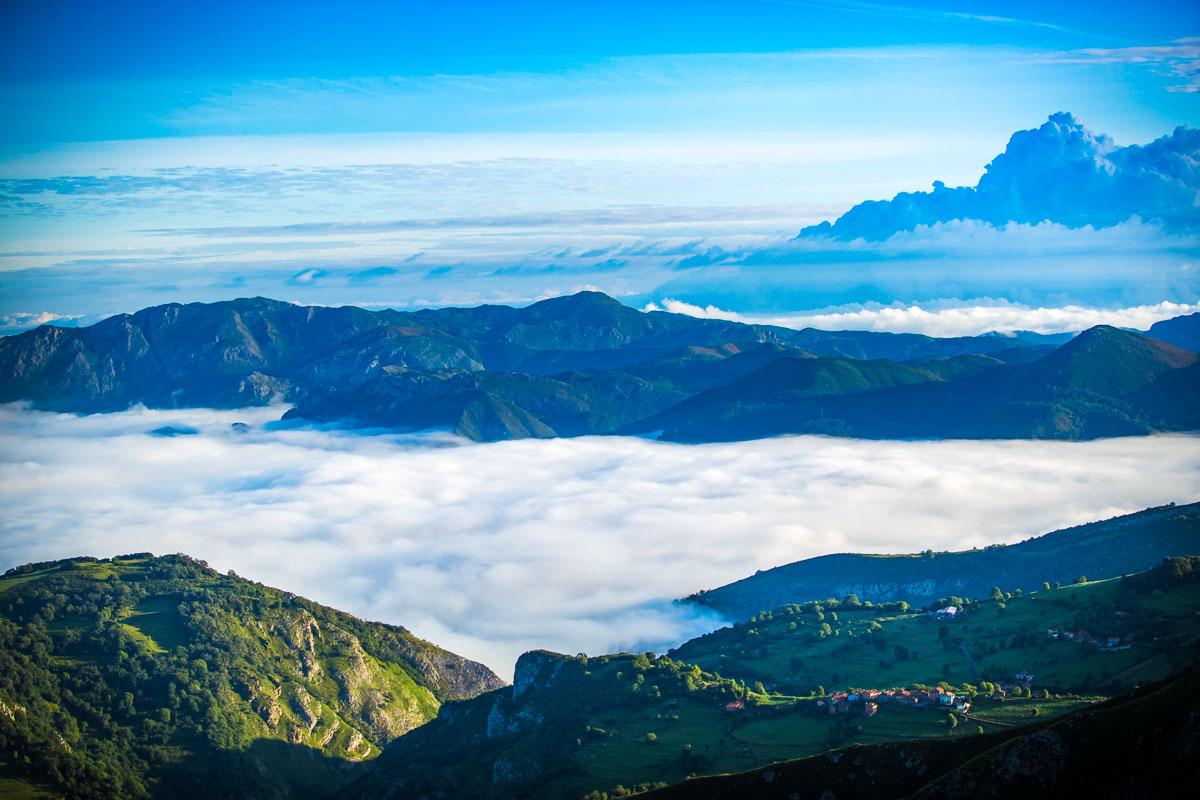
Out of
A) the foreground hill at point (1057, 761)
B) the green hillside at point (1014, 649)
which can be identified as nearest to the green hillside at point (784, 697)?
the green hillside at point (1014, 649)

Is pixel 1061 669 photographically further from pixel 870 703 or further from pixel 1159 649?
pixel 870 703

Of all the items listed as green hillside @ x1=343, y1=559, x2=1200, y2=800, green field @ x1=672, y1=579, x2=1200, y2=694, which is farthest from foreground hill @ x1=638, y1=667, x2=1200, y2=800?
green field @ x1=672, y1=579, x2=1200, y2=694

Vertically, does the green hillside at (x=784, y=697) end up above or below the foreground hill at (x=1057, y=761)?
below

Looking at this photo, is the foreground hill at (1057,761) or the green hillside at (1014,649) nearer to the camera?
the foreground hill at (1057,761)

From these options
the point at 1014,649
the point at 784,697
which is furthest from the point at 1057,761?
the point at 1014,649

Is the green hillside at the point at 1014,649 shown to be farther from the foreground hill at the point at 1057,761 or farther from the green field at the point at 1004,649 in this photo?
the foreground hill at the point at 1057,761

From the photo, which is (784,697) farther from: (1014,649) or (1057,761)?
(1057,761)
